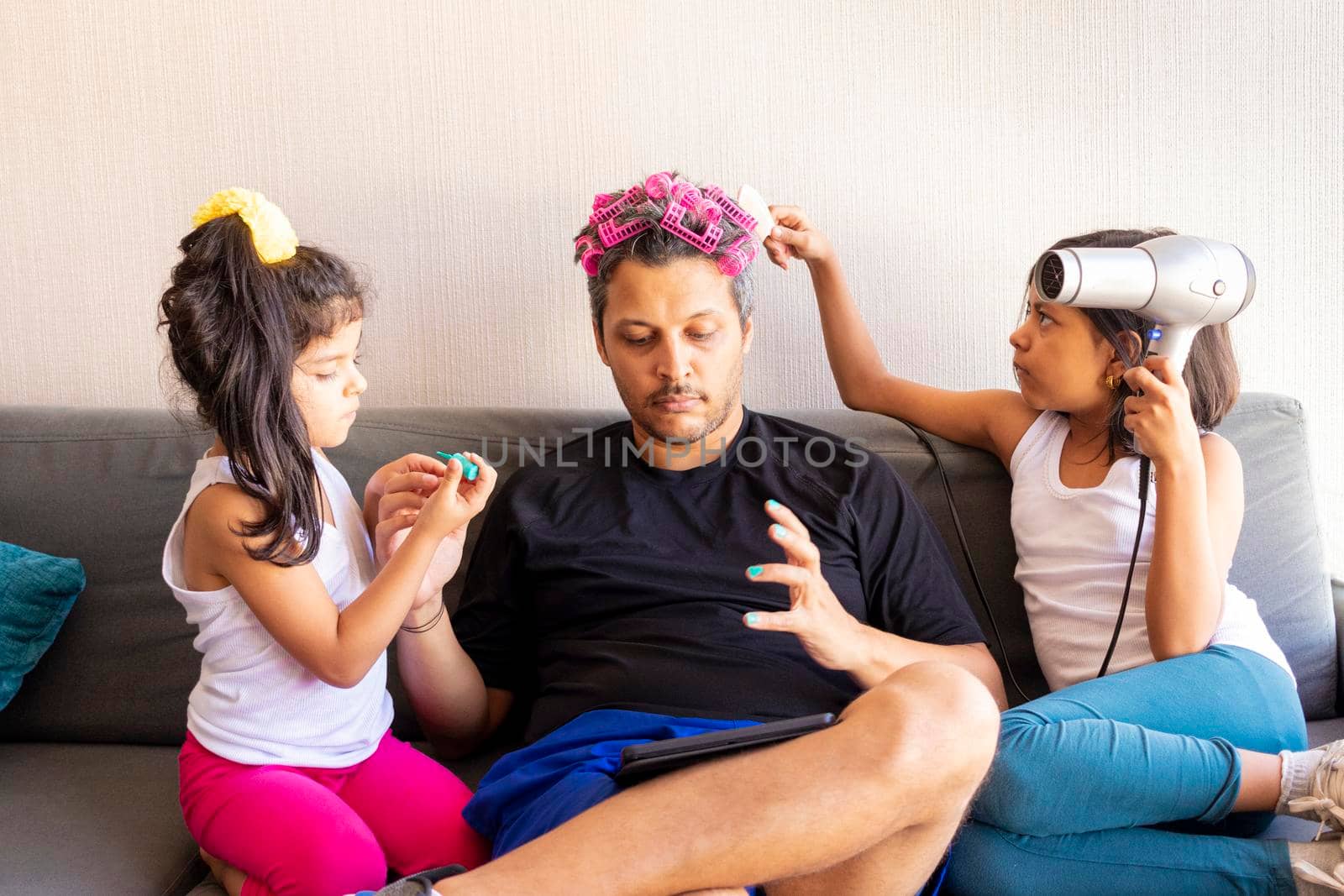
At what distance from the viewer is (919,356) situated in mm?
1993

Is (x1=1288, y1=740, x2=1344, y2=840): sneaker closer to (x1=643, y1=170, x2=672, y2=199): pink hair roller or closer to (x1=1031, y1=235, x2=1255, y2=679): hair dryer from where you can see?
(x1=1031, y1=235, x2=1255, y2=679): hair dryer

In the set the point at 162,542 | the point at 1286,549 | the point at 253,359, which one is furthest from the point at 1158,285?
the point at 162,542

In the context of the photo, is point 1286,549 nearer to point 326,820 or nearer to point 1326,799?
point 1326,799

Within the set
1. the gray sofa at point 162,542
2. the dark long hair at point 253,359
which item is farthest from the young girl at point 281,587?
the gray sofa at point 162,542

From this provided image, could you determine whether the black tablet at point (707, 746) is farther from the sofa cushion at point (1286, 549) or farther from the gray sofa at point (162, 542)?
the sofa cushion at point (1286, 549)

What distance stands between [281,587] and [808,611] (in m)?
0.65

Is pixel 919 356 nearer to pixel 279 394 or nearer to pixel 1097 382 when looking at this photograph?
pixel 1097 382

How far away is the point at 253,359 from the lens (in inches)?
52.5

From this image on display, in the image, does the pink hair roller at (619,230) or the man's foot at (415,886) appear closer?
the man's foot at (415,886)

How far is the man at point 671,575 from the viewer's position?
1.36 metres

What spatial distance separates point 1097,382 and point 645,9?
101 cm

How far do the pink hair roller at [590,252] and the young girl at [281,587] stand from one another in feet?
1.14

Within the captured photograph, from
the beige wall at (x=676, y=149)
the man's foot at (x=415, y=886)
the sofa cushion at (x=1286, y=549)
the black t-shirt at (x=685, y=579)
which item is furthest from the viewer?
the beige wall at (x=676, y=149)

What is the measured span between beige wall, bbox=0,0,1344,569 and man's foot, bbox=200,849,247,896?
2.96ft
